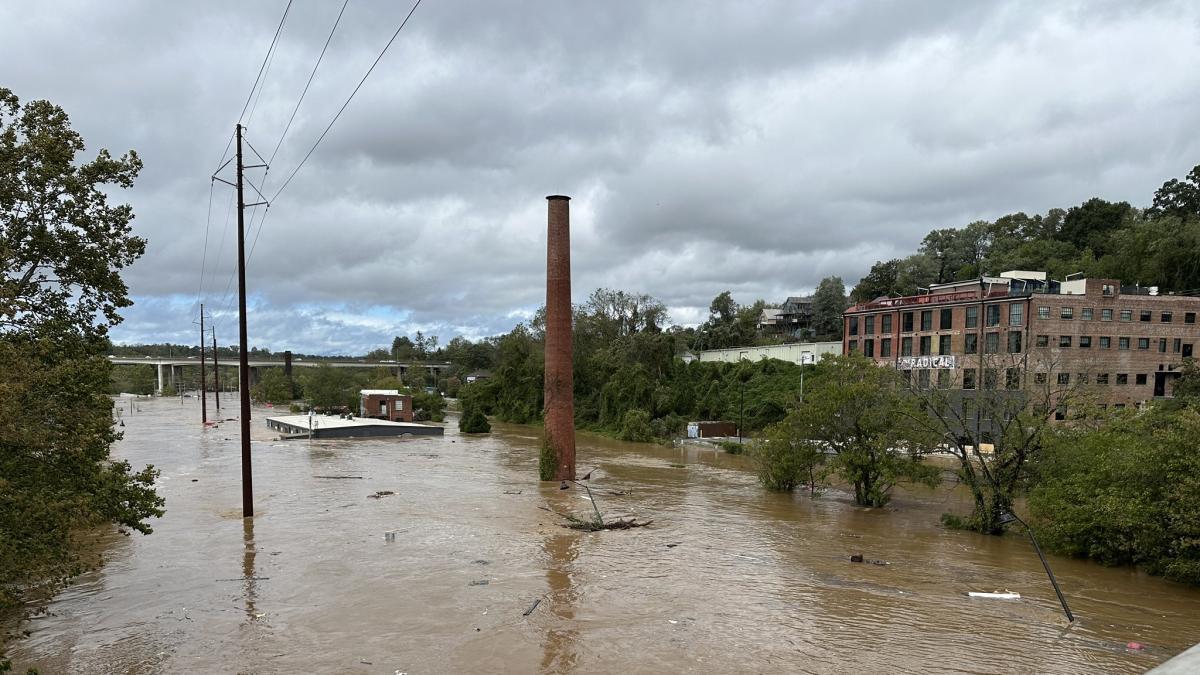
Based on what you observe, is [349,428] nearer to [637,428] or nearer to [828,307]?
[637,428]

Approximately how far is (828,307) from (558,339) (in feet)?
249

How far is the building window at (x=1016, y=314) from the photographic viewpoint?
5144 cm

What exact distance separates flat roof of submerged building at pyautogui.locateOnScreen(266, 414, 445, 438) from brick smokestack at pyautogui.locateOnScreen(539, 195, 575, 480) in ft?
98.7

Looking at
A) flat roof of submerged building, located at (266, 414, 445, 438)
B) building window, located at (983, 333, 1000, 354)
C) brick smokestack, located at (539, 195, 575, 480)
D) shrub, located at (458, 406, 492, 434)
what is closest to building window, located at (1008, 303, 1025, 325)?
building window, located at (983, 333, 1000, 354)

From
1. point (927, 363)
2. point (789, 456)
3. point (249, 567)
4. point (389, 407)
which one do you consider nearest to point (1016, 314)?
point (927, 363)

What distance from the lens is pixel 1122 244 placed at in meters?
72.9

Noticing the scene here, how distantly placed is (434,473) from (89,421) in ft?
93.9

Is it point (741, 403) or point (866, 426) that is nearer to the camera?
point (866, 426)

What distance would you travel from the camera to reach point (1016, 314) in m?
51.8

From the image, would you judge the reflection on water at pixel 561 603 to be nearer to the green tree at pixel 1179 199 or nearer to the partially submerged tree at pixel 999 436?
the partially submerged tree at pixel 999 436

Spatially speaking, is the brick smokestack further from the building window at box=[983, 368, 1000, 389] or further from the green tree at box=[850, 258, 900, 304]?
the green tree at box=[850, 258, 900, 304]

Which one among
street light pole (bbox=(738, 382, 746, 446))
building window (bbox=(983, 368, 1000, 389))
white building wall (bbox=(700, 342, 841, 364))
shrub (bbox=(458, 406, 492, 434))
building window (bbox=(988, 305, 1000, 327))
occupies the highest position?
building window (bbox=(988, 305, 1000, 327))

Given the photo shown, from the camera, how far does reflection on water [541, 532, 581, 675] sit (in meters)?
12.7

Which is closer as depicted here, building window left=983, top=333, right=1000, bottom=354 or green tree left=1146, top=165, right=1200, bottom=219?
building window left=983, top=333, right=1000, bottom=354
